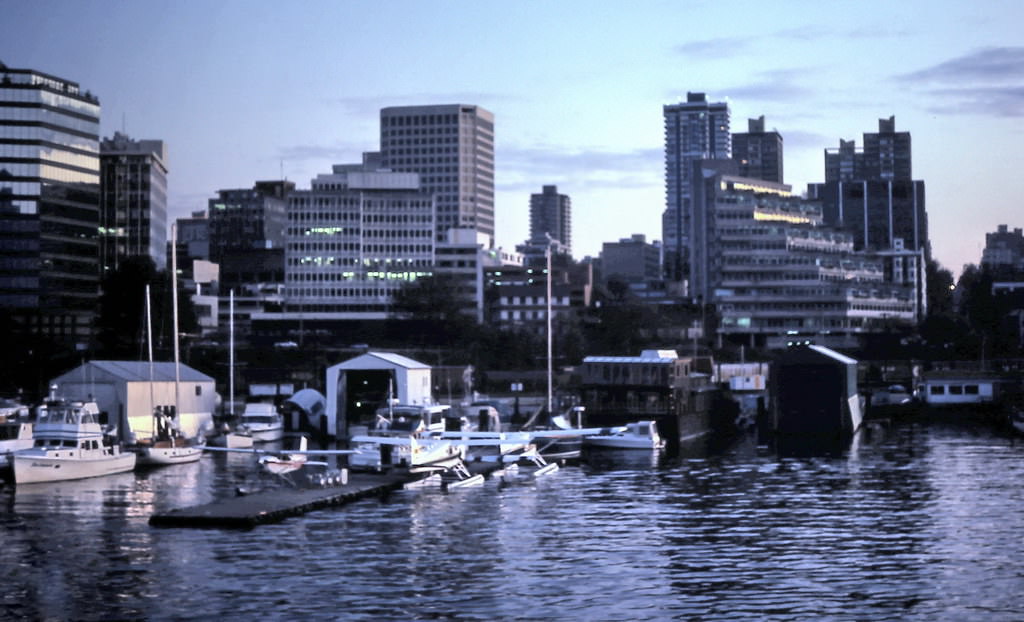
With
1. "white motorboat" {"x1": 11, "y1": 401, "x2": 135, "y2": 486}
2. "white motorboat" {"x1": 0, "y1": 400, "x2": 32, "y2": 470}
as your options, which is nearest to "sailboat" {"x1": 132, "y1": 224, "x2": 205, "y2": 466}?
"white motorboat" {"x1": 11, "y1": 401, "x2": 135, "y2": 486}

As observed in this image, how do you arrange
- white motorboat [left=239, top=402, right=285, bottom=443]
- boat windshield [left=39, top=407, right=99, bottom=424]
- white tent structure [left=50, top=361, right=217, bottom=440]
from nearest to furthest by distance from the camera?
boat windshield [left=39, top=407, right=99, bottom=424] < white tent structure [left=50, top=361, right=217, bottom=440] < white motorboat [left=239, top=402, right=285, bottom=443]

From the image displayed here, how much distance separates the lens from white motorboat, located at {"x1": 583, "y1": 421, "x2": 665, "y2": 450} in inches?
4126

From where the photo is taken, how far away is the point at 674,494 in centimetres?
7412

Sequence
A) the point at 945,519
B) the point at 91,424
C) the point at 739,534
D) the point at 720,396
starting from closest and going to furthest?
the point at 739,534
the point at 945,519
the point at 91,424
the point at 720,396

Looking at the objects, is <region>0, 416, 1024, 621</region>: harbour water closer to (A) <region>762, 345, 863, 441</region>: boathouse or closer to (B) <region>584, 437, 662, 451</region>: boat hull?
(B) <region>584, 437, 662, 451</region>: boat hull

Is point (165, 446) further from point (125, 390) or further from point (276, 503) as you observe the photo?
point (276, 503)

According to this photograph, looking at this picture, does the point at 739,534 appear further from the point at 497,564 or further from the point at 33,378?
the point at 33,378

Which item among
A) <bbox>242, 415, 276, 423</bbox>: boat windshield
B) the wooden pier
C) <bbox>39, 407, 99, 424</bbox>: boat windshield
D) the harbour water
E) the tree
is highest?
the tree

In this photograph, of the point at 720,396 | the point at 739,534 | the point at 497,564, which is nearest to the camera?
the point at 497,564

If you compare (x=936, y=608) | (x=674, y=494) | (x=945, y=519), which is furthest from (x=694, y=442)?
(x=936, y=608)

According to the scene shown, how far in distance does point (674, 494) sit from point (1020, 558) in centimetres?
2473

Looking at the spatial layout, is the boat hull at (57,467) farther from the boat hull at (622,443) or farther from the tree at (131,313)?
→ the tree at (131,313)

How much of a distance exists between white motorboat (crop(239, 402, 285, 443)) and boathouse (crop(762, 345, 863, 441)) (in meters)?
41.4

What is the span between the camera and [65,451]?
79.8 m
